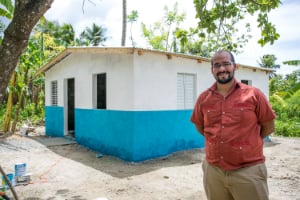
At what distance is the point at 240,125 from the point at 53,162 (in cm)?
660

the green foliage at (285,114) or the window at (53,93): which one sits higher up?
the window at (53,93)

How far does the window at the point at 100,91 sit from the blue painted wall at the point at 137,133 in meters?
0.31

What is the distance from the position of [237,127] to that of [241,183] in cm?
49

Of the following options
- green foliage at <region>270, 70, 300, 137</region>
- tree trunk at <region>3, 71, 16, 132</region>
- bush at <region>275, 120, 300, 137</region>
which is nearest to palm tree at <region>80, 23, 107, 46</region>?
green foliage at <region>270, 70, 300, 137</region>

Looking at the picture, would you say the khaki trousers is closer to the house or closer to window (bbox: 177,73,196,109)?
the house

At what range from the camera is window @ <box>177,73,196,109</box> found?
30.2 ft

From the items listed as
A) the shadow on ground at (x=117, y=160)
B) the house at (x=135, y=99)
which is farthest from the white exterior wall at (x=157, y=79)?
the shadow on ground at (x=117, y=160)

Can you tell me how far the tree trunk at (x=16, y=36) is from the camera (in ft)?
7.29

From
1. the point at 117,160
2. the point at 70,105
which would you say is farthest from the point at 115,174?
the point at 70,105

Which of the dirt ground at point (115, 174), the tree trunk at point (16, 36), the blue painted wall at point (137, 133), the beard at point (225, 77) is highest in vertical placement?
the tree trunk at point (16, 36)

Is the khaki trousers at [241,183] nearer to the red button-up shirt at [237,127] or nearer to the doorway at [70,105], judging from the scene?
the red button-up shirt at [237,127]

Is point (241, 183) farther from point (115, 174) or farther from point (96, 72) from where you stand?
point (96, 72)

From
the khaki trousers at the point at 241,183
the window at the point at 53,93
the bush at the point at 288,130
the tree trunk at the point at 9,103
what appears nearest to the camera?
the khaki trousers at the point at 241,183

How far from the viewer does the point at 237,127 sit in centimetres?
256
